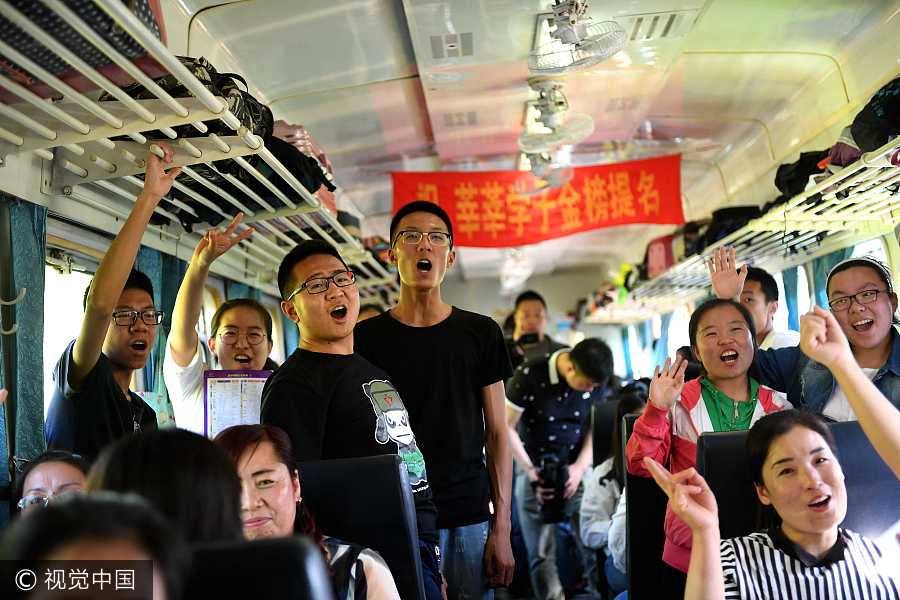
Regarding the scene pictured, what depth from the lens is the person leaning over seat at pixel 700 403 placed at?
2523 millimetres

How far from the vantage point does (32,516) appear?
2.70ft

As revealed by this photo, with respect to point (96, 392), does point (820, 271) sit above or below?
above

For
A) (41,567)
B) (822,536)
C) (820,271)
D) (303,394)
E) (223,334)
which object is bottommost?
(822,536)

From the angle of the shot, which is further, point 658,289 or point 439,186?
point 658,289

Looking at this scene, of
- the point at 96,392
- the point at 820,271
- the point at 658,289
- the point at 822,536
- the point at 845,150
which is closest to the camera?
the point at 822,536

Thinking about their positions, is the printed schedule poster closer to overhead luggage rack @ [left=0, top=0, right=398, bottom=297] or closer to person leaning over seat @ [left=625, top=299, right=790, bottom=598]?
overhead luggage rack @ [left=0, top=0, right=398, bottom=297]

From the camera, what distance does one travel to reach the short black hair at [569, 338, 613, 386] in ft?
15.9

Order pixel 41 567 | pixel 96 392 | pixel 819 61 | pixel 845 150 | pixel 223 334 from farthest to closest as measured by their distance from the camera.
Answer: pixel 819 61, pixel 845 150, pixel 223 334, pixel 96 392, pixel 41 567

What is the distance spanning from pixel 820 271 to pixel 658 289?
10.5 feet

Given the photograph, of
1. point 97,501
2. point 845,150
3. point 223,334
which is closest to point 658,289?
point 845,150

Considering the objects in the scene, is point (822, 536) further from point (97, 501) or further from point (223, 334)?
point (223, 334)

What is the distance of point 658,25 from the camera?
14.3ft

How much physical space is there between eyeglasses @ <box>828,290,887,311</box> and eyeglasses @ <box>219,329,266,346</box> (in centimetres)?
224

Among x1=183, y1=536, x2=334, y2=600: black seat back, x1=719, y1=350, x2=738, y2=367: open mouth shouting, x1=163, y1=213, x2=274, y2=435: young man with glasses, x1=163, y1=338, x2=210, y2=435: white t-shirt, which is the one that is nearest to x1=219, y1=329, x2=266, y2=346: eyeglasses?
x1=163, y1=213, x2=274, y2=435: young man with glasses
